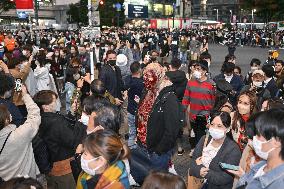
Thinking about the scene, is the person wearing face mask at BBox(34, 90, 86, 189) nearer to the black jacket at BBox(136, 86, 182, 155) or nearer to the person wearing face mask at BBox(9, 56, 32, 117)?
the black jacket at BBox(136, 86, 182, 155)

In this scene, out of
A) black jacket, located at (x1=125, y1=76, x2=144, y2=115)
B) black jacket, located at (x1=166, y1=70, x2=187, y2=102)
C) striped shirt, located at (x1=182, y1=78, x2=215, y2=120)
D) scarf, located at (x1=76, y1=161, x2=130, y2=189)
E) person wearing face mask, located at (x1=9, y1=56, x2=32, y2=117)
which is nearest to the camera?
scarf, located at (x1=76, y1=161, x2=130, y2=189)

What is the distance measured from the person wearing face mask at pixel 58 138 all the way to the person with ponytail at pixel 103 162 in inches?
52.0

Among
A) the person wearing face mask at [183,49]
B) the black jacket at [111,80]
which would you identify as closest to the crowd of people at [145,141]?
the black jacket at [111,80]

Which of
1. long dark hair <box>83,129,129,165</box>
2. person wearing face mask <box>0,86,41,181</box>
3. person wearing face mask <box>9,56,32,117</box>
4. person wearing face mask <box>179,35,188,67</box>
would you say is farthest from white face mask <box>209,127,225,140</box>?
person wearing face mask <box>179,35,188,67</box>

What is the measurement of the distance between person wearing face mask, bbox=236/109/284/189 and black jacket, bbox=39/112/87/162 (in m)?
2.39

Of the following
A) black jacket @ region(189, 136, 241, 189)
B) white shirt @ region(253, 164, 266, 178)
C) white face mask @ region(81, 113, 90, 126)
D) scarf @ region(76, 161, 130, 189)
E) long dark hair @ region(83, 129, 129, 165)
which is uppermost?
long dark hair @ region(83, 129, 129, 165)

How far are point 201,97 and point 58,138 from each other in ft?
11.3

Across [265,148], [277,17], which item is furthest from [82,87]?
[277,17]

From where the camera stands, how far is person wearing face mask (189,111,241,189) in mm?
4453

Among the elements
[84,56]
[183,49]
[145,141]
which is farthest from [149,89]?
[183,49]

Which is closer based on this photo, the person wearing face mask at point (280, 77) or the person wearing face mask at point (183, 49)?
the person wearing face mask at point (280, 77)

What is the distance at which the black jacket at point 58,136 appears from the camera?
189 inches

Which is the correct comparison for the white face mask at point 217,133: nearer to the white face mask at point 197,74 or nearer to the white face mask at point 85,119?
the white face mask at point 85,119

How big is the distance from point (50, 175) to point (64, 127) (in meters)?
0.62
